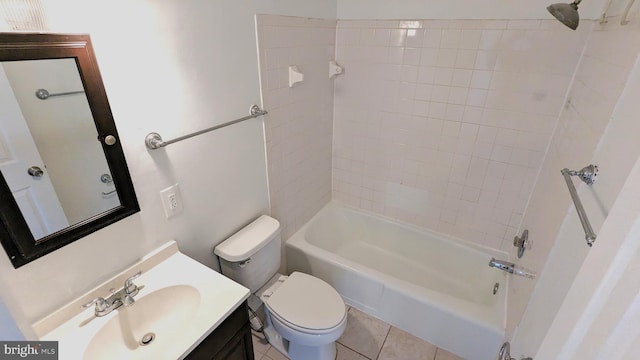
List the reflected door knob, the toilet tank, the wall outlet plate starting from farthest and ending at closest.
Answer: the toilet tank
the wall outlet plate
the reflected door knob

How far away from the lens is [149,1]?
101cm

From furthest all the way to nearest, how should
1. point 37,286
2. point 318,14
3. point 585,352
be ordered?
point 318,14 < point 37,286 < point 585,352

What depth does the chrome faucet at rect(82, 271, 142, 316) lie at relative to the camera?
3.33ft

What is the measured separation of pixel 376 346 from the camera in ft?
6.05

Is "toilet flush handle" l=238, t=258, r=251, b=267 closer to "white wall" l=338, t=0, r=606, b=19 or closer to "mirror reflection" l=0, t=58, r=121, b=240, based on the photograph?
"mirror reflection" l=0, t=58, r=121, b=240

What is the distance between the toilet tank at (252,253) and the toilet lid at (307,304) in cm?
14

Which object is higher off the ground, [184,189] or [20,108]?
[20,108]

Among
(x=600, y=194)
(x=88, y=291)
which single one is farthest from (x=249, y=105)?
(x=600, y=194)

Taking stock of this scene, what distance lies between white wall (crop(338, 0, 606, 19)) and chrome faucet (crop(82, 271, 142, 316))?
198 centimetres

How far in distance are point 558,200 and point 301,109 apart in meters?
1.41

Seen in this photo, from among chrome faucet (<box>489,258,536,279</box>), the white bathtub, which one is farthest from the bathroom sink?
chrome faucet (<box>489,258,536,279</box>)

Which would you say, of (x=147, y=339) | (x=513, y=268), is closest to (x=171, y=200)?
(x=147, y=339)

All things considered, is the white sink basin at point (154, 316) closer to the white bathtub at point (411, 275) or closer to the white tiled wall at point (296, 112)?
the white tiled wall at point (296, 112)

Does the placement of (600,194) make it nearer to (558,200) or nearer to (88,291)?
(558,200)
